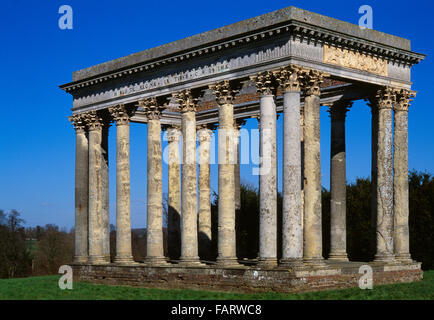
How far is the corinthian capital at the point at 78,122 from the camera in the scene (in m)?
51.7

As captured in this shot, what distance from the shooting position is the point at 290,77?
36344mm

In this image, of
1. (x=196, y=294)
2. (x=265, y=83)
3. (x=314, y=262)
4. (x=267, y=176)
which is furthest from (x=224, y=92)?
(x=196, y=294)

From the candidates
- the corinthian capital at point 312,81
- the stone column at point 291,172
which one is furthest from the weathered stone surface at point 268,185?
the corinthian capital at point 312,81

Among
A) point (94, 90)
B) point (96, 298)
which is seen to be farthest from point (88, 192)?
point (96, 298)

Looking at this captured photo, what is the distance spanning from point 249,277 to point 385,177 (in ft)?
33.6

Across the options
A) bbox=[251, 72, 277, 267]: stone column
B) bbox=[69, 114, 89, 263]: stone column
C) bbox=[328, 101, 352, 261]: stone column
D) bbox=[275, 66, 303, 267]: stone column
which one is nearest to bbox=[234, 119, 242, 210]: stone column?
bbox=[328, 101, 352, 261]: stone column

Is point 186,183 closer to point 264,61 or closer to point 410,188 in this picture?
point 264,61

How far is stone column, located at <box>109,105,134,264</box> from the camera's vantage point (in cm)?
4716

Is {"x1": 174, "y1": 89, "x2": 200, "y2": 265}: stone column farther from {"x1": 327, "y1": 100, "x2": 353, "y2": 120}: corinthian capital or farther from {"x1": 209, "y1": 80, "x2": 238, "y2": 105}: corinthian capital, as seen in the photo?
{"x1": 327, "y1": 100, "x2": 353, "y2": 120}: corinthian capital

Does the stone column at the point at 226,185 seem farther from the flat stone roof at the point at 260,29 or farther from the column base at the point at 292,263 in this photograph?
the column base at the point at 292,263

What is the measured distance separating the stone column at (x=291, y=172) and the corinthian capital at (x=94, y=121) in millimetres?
17457

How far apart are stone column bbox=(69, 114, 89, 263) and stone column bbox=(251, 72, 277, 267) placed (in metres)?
17.8

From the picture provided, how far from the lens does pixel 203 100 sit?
5400 cm

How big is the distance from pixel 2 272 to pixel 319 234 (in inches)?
2240
